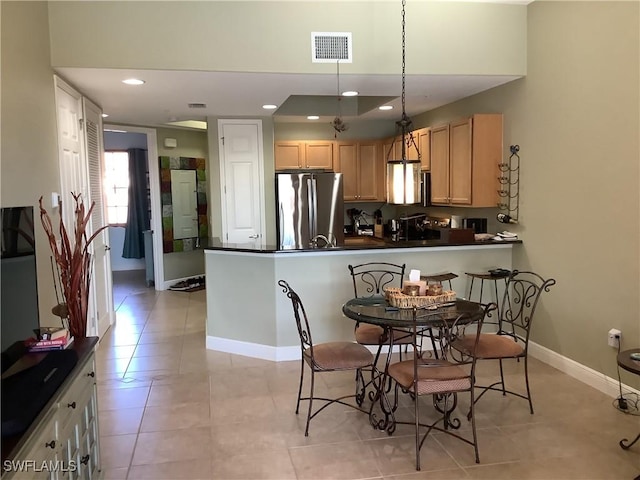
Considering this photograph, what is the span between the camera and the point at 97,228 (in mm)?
5293

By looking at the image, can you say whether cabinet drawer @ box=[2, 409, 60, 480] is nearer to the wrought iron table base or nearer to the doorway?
the wrought iron table base

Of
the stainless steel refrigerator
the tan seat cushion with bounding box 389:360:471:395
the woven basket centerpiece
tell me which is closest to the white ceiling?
the stainless steel refrigerator

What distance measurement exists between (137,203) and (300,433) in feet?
21.5

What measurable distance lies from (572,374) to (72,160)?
4339 millimetres

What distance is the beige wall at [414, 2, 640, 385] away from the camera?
11.0ft

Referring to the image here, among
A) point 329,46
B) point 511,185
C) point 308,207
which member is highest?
point 329,46

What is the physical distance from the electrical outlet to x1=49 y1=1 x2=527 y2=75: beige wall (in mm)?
2185

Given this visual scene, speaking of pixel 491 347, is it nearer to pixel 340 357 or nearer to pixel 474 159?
pixel 340 357

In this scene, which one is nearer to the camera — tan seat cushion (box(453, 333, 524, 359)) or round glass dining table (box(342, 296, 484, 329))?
round glass dining table (box(342, 296, 484, 329))

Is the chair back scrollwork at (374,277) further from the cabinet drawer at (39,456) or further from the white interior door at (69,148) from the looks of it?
the cabinet drawer at (39,456)

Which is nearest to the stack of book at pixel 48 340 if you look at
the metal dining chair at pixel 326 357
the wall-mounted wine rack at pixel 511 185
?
the metal dining chair at pixel 326 357

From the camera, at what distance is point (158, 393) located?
377cm

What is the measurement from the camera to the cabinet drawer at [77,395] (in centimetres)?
202

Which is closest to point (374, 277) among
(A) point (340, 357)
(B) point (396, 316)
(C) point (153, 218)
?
(A) point (340, 357)
